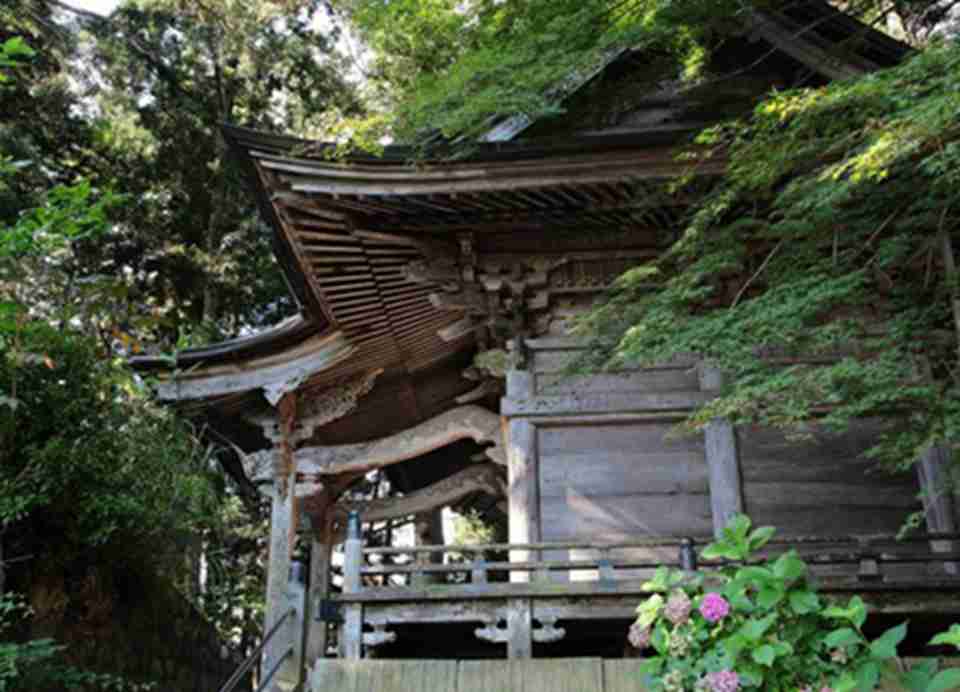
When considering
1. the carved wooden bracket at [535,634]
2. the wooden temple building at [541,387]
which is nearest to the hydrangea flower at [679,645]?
the wooden temple building at [541,387]

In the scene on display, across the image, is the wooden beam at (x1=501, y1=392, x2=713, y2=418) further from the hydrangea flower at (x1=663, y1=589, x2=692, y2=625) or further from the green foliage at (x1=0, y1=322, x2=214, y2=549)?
the hydrangea flower at (x1=663, y1=589, x2=692, y2=625)

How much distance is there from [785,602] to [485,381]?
527 cm

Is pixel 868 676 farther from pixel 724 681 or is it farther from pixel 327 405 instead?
pixel 327 405

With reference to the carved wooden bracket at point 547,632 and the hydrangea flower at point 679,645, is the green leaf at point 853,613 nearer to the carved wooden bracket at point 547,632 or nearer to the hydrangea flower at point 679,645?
the hydrangea flower at point 679,645

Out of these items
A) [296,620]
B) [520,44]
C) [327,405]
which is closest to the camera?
[520,44]

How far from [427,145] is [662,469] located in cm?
313

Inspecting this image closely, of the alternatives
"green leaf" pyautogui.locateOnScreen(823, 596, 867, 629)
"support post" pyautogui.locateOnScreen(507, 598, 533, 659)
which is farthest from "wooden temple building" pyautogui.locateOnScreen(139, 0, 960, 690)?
"green leaf" pyautogui.locateOnScreen(823, 596, 867, 629)

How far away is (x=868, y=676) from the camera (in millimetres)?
3480

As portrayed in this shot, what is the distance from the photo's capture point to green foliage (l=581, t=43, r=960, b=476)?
3922 millimetres

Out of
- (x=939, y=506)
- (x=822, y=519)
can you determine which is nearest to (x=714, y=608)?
(x=822, y=519)

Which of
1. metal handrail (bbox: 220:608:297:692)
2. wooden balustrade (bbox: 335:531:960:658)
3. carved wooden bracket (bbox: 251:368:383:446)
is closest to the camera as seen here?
wooden balustrade (bbox: 335:531:960:658)

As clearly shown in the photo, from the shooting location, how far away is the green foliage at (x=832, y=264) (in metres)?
3.92

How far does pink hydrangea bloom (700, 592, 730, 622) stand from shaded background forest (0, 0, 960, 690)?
99 centimetres

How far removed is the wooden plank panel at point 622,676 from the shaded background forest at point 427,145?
170cm
